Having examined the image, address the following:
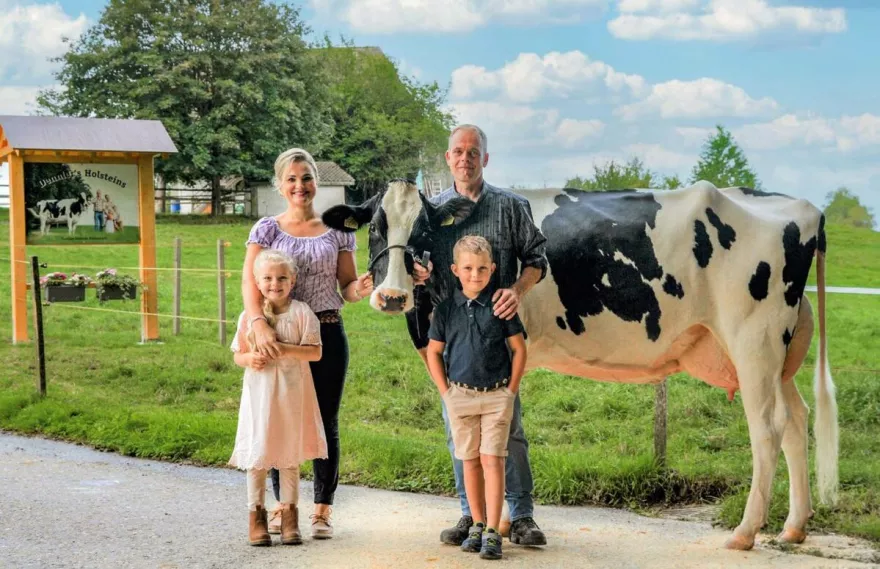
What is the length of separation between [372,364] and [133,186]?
4512 mm

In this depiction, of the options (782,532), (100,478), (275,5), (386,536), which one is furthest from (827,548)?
(275,5)

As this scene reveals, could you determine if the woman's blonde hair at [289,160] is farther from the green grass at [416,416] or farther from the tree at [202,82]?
the tree at [202,82]

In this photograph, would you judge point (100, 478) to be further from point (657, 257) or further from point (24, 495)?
point (657, 257)

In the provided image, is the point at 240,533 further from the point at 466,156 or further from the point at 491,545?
the point at 466,156

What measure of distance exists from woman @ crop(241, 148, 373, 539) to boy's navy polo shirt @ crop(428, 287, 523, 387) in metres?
0.53

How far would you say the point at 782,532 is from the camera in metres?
5.88

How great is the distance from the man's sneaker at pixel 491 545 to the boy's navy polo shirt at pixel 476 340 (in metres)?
0.73

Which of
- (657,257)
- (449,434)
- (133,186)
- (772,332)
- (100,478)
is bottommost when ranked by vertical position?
(100,478)

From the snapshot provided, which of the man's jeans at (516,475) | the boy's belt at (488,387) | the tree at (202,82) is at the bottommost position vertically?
the man's jeans at (516,475)

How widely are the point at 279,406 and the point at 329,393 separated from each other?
0.35 metres

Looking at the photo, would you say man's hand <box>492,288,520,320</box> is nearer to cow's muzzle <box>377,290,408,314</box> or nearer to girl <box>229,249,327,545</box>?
cow's muzzle <box>377,290,408,314</box>

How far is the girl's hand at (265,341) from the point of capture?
5.25m

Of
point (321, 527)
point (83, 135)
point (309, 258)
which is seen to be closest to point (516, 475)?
point (321, 527)

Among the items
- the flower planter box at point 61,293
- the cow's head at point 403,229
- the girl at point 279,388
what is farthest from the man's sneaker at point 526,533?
the flower planter box at point 61,293
